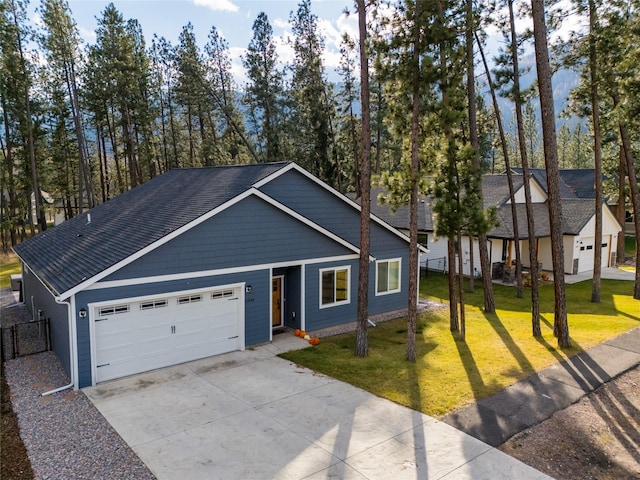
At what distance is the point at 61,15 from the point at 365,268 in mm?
28298

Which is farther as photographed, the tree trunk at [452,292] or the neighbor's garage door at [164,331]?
the tree trunk at [452,292]

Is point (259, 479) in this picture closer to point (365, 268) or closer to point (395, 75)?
point (365, 268)

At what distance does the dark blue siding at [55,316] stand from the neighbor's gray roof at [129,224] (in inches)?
28.1

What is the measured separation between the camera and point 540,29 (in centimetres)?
1189

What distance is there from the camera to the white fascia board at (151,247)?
962cm

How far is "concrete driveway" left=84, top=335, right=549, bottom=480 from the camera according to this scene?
272 inches

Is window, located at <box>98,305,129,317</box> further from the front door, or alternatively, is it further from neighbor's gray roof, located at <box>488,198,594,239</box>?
neighbor's gray roof, located at <box>488,198,594,239</box>

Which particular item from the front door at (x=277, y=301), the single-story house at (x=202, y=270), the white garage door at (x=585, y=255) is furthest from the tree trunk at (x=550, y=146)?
the white garage door at (x=585, y=255)

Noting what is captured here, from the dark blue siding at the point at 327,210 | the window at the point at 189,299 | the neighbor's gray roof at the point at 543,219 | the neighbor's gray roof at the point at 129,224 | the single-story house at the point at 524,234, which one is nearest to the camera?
the neighbor's gray roof at the point at 129,224

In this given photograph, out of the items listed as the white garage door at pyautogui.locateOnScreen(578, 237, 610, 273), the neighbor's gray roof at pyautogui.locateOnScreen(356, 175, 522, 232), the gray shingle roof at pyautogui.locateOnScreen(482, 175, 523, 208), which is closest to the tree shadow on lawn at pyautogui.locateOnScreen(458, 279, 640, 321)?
the white garage door at pyautogui.locateOnScreen(578, 237, 610, 273)

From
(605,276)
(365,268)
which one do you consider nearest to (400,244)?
(365,268)

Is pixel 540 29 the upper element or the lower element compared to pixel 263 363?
upper

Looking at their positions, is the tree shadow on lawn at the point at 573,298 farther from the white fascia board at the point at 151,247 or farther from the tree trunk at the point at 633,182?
the white fascia board at the point at 151,247

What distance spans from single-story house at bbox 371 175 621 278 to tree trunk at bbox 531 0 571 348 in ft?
32.1
